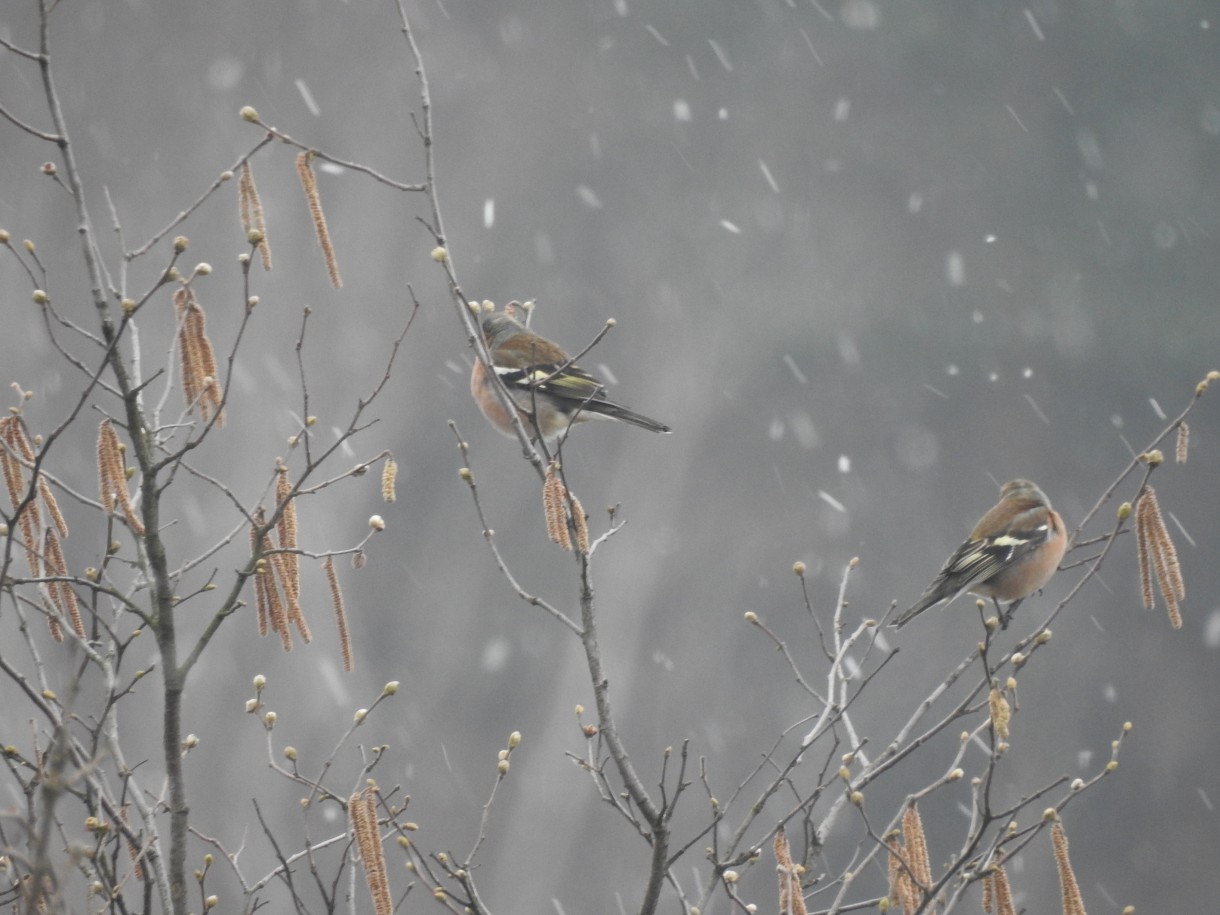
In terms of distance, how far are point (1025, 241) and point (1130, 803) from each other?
9.75 m

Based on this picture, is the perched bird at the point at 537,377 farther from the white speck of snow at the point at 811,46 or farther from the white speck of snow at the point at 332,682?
the white speck of snow at the point at 811,46

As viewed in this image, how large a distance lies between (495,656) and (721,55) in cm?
1343

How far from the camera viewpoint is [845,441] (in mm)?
21828

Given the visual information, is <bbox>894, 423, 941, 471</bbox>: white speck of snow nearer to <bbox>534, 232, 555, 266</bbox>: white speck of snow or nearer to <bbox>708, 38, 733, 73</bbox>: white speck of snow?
<bbox>534, 232, 555, 266</bbox>: white speck of snow

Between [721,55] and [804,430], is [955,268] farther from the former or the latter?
[721,55]

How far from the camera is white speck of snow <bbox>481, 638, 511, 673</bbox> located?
21.4 meters

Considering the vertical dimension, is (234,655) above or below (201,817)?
above

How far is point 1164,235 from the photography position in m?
20.7

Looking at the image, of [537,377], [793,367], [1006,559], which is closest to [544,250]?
[793,367]

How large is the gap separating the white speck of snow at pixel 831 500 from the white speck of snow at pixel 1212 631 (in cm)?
556

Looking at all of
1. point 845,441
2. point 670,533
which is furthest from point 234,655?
point 845,441

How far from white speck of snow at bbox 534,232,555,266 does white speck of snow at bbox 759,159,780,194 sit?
14.9 ft

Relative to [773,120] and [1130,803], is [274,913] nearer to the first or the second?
[1130,803]

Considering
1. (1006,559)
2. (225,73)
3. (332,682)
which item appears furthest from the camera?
(225,73)
